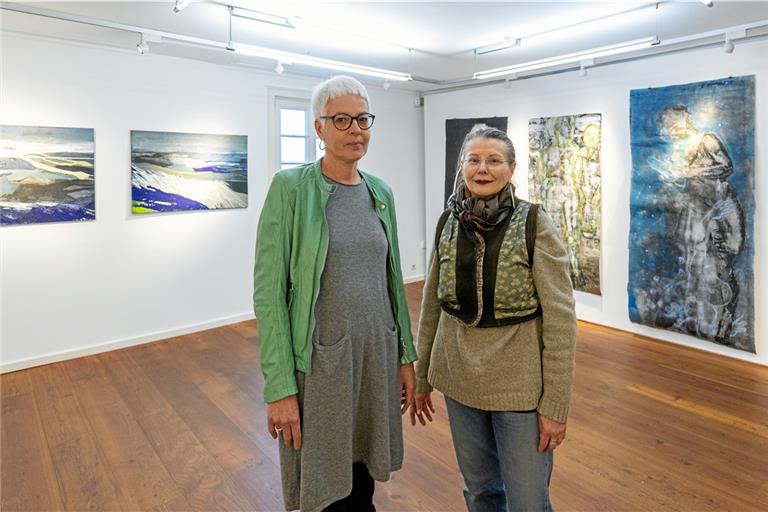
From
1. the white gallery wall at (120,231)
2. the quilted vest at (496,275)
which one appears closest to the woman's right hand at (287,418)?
the quilted vest at (496,275)

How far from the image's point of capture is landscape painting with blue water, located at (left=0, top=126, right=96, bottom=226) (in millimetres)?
3797

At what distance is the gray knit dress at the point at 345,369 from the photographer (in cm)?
137

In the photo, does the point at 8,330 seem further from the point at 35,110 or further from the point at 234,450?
the point at 234,450

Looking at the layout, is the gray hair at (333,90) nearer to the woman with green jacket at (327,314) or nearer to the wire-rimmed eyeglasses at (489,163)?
the woman with green jacket at (327,314)

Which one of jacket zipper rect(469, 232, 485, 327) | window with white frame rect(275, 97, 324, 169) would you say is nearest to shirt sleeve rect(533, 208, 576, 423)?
jacket zipper rect(469, 232, 485, 327)

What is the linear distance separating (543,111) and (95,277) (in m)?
4.88

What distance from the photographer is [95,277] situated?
4289 millimetres

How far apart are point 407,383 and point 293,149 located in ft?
14.9

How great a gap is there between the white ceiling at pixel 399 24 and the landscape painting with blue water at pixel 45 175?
2.69 feet

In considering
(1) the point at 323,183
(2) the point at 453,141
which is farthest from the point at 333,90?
(2) the point at 453,141

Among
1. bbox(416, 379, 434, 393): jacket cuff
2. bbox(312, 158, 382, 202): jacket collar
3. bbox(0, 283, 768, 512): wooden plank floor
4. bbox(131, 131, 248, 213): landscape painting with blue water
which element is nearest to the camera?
bbox(312, 158, 382, 202): jacket collar

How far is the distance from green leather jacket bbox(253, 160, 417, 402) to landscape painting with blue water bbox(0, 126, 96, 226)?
3.64 m

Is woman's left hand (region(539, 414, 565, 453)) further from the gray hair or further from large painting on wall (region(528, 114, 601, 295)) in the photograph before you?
large painting on wall (region(528, 114, 601, 295))

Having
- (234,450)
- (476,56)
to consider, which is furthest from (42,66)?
(476,56)
